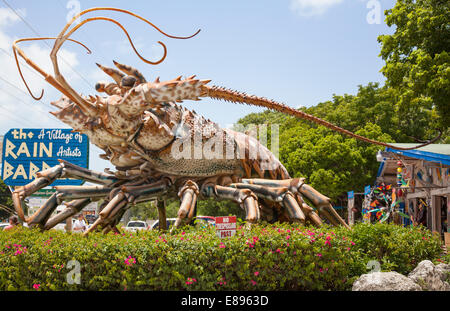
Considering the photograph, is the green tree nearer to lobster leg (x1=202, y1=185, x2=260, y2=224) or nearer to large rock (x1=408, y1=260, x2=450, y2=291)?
large rock (x1=408, y1=260, x2=450, y2=291)

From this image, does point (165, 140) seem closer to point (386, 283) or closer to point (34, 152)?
point (386, 283)

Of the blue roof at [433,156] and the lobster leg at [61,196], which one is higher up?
the blue roof at [433,156]

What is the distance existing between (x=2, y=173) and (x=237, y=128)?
48.8 feet

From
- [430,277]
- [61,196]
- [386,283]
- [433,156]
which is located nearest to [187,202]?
[61,196]

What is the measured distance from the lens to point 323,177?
2539cm

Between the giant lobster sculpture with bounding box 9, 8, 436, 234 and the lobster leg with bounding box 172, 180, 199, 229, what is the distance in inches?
0.5

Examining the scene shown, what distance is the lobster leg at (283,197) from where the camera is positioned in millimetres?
5492

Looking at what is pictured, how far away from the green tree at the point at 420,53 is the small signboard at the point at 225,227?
798 centimetres

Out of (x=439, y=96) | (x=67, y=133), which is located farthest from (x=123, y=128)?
(x=67, y=133)

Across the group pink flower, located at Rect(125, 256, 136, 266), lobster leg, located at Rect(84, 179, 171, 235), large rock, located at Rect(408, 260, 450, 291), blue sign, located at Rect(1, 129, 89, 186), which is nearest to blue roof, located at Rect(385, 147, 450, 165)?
large rock, located at Rect(408, 260, 450, 291)

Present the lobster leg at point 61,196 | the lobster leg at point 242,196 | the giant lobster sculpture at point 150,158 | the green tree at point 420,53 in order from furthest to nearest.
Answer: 1. the green tree at point 420,53
2. the lobster leg at point 61,196
3. the lobster leg at point 242,196
4. the giant lobster sculpture at point 150,158

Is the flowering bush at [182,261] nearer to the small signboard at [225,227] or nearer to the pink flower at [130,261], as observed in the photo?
the pink flower at [130,261]

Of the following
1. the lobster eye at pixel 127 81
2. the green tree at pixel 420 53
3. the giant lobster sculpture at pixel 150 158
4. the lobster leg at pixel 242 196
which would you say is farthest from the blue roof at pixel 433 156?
the lobster eye at pixel 127 81

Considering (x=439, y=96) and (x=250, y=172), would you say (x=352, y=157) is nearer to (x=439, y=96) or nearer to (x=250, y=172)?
(x=439, y=96)
